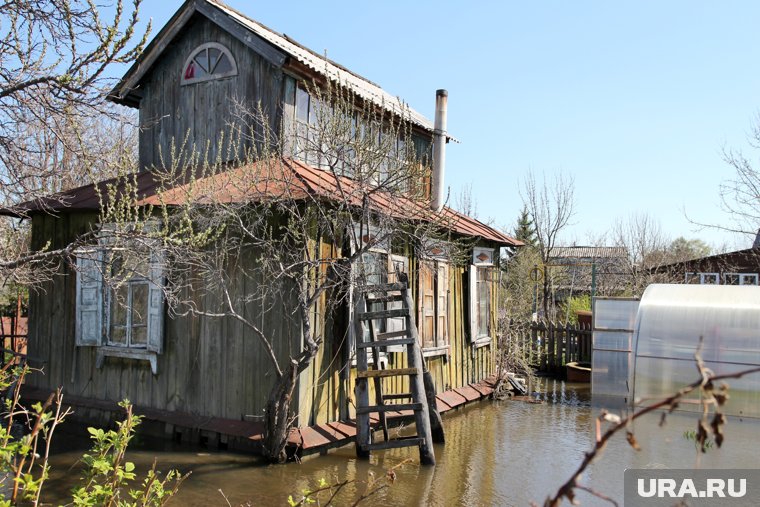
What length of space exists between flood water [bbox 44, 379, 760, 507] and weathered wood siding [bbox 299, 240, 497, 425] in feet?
2.12

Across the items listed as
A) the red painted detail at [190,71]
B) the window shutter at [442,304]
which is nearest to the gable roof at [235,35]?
the red painted detail at [190,71]

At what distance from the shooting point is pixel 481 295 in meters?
13.2

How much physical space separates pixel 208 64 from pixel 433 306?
5587mm

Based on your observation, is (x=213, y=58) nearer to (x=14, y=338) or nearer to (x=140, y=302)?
(x=140, y=302)

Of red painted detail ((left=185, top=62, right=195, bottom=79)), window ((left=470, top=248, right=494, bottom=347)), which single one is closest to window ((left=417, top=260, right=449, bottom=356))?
window ((left=470, top=248, right=494, bottom=347))

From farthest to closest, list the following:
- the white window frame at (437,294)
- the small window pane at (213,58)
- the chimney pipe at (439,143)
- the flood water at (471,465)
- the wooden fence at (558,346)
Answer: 1. the wooden fence at (558,346)
2. the chimney pipe at (439,143)
3. the small window pane at (213,58)
4. the white window frame at (437,294)
5. the flood water at (471,465)

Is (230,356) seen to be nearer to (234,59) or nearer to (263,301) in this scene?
(263,301)

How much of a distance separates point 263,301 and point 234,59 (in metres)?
4.57

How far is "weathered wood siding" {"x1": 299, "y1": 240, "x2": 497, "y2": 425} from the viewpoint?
27.9ft

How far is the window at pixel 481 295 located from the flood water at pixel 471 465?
2549 mm

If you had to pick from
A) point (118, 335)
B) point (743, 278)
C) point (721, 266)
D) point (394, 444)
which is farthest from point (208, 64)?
point (743, 278)

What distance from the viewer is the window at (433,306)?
35.1 feet

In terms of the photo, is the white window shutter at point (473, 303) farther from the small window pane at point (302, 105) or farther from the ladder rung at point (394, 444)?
the ladder rung at point (394, 444)

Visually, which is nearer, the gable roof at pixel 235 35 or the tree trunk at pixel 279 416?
the tree trunk at pixel 279 416
